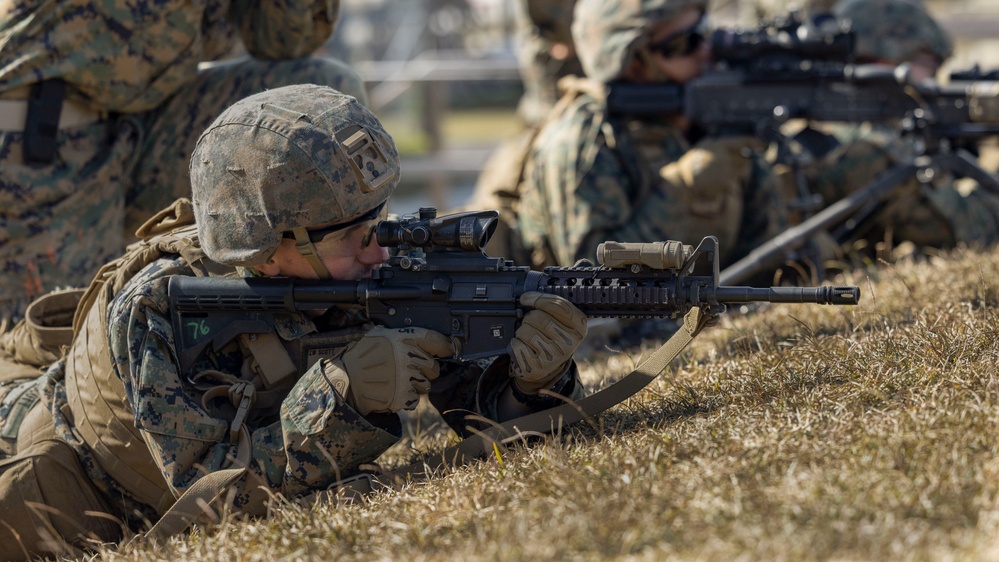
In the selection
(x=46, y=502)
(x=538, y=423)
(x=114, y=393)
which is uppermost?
(x=114, y=393)

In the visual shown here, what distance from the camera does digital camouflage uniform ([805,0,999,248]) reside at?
7281 mm

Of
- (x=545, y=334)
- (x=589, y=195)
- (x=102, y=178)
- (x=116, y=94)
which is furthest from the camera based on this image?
(x=589, y=195)

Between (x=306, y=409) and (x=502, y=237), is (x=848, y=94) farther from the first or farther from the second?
(x=306, y=409)

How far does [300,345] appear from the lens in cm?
386

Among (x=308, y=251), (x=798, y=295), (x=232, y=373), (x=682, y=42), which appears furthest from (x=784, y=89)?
(x=232, y=373)

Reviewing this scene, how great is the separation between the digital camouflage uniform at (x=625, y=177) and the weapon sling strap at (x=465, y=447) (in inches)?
90.2

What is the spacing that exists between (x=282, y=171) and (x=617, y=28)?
3567 millimetres

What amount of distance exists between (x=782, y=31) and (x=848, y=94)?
0.54 metres

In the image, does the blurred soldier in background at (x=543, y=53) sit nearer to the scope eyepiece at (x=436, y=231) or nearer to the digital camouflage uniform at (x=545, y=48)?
the digital camouflage uniform at (x=545, y=48)

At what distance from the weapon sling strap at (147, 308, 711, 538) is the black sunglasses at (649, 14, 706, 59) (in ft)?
10.6

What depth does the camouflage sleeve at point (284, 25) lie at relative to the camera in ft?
18.1

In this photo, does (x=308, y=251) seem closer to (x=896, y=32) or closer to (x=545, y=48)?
(x=896, y=32)

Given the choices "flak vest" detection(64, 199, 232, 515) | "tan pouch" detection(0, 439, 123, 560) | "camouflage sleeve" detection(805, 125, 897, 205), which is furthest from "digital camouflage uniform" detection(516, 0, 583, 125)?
"tan pouch" detection(0, 439, 123, 560)

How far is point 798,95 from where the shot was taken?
6.77m
